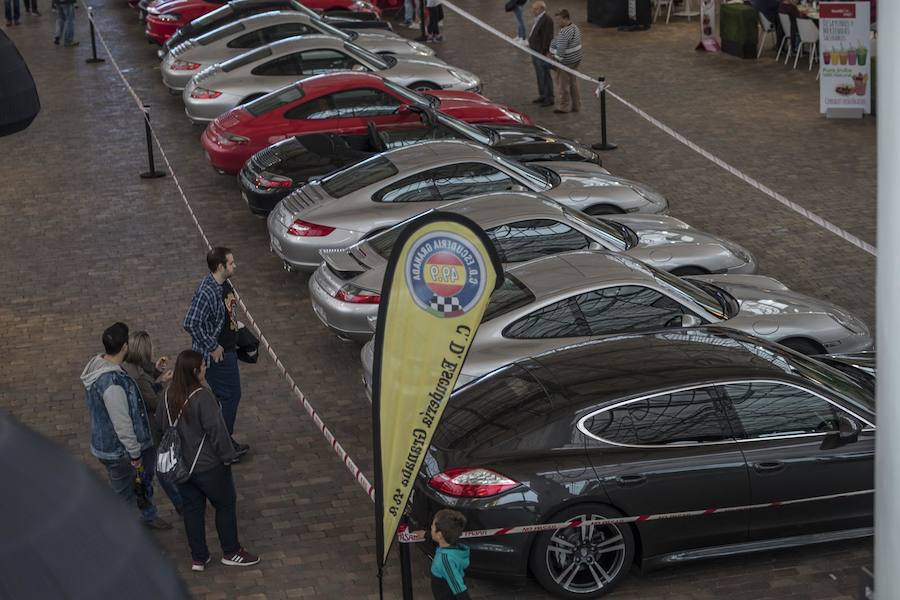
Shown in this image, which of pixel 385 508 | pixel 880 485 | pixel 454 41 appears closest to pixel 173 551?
pixel 385 508

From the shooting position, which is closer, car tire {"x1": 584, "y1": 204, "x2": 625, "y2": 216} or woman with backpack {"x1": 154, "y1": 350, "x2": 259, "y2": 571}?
woman with backpack {"x1": 154, "y1": 350, "x2": 259, "y2": 571}

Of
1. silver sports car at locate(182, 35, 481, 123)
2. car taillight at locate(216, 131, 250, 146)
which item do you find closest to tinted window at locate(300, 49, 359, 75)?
silver sports car at locate(182, 35, 481, 123)

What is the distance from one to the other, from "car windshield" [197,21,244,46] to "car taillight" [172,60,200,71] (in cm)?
58

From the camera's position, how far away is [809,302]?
11500 mm

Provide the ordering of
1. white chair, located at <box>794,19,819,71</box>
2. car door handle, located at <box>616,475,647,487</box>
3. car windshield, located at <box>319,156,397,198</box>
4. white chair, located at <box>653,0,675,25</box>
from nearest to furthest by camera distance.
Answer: car door handle, located at <box>616,475,647,487</box>, car windshield, located at <box>319,156,397,198</box>, white chair, located at <box>794,19,819,71</box>, white chair, located at <box>653,0,675,25</box>

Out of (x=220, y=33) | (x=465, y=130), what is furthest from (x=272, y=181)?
(x=220, y=33)

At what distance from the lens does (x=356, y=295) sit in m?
11.5

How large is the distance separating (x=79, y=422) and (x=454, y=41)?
738 inches

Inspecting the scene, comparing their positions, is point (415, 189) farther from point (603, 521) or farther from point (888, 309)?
point (888, 309)

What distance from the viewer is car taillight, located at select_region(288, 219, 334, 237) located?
43.6 ft

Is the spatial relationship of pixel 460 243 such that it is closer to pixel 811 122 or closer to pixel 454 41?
pixel 811 122

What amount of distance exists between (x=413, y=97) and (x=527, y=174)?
12.7 feet

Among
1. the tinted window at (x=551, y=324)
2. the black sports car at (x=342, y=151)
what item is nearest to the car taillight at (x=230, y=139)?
the black sports car at (x=342, y=151)

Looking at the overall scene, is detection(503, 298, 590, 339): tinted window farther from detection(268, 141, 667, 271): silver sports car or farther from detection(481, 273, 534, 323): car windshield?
detection(268, 141, 667, 271): silver sports car
